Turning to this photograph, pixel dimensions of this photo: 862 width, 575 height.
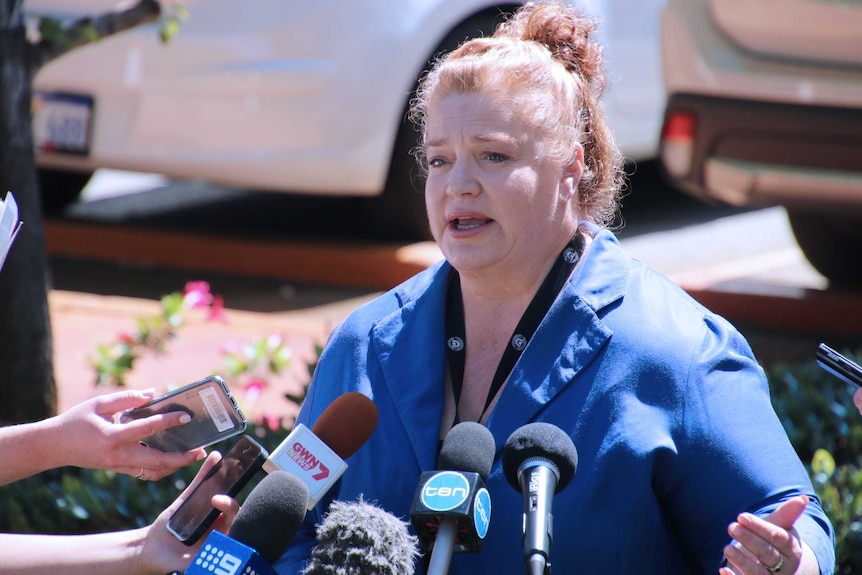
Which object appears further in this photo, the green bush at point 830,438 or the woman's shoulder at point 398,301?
the green bush at point 830,438

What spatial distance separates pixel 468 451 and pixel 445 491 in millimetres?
118

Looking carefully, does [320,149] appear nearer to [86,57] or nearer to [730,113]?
[86,57]

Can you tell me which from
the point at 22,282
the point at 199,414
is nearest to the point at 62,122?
the point at 22,282

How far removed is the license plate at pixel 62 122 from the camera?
21.0 feet

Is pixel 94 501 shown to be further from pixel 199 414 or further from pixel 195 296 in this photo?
pixel 199 414

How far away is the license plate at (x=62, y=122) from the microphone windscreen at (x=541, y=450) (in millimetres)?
4828

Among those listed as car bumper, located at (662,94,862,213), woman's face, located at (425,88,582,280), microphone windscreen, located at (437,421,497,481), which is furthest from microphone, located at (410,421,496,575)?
car bumper, located at (662,94,862,213)

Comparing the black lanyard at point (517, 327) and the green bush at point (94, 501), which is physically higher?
the black lanyard at point (517, 327)

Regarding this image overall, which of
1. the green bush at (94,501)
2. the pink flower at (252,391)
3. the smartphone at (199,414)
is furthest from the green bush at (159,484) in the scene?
the smartphone at (199,414)

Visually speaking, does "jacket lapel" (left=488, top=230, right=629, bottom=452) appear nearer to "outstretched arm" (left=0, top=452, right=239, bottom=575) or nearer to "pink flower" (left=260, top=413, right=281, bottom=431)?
"outstretched arm" (left=0, top=452, right=239, bottom=575)

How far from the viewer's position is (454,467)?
6.63ft

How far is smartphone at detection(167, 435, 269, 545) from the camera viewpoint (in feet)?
7.80

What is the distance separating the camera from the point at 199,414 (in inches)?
96.2

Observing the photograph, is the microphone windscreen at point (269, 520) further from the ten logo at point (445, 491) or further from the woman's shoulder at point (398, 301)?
the woman's shoulder at point (398, 301)
